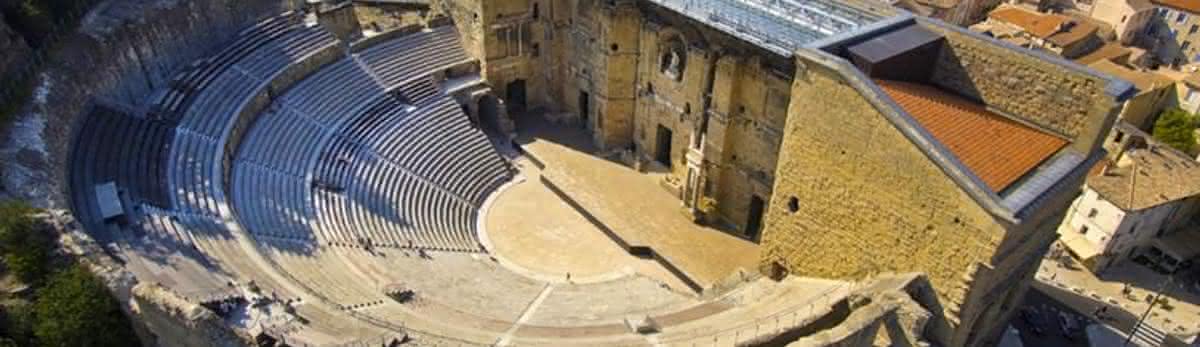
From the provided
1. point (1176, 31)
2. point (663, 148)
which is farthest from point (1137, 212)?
point (1176, 31)

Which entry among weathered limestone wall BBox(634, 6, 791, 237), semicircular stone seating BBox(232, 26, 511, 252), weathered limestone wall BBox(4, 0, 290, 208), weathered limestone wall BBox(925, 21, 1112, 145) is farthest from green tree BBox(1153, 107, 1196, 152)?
weathered limestone wall BBox(4, 0, 290, 208)

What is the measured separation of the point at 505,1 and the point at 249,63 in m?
10.2

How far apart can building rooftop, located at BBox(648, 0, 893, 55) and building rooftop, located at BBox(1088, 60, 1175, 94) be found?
2799 cm

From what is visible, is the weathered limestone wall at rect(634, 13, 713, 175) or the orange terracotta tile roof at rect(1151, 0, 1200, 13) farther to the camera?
the orange terracotta tile roof at rect(1151, 0, 1200, 13)

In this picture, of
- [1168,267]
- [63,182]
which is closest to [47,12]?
[63,182]

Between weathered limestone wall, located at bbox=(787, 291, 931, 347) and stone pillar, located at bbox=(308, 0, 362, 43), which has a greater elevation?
stone pillar, located at bbox=(308, 0, 362, 43)

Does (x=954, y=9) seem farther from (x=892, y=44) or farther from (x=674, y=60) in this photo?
→ (x=892, y=44)

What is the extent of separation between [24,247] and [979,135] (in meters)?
22.3

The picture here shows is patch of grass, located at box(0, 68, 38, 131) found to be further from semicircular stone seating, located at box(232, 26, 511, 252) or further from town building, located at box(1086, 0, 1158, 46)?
town building, located at box(1086, 0, 1158, 46)

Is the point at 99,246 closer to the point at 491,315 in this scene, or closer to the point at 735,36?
the point at 491,315

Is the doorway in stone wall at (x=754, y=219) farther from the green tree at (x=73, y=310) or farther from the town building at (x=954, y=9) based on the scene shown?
the town building at (x=954, y=9)

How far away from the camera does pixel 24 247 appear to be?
16359 millimetres

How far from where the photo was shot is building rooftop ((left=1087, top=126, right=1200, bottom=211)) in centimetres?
3120

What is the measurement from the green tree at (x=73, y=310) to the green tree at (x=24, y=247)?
1.59ft
